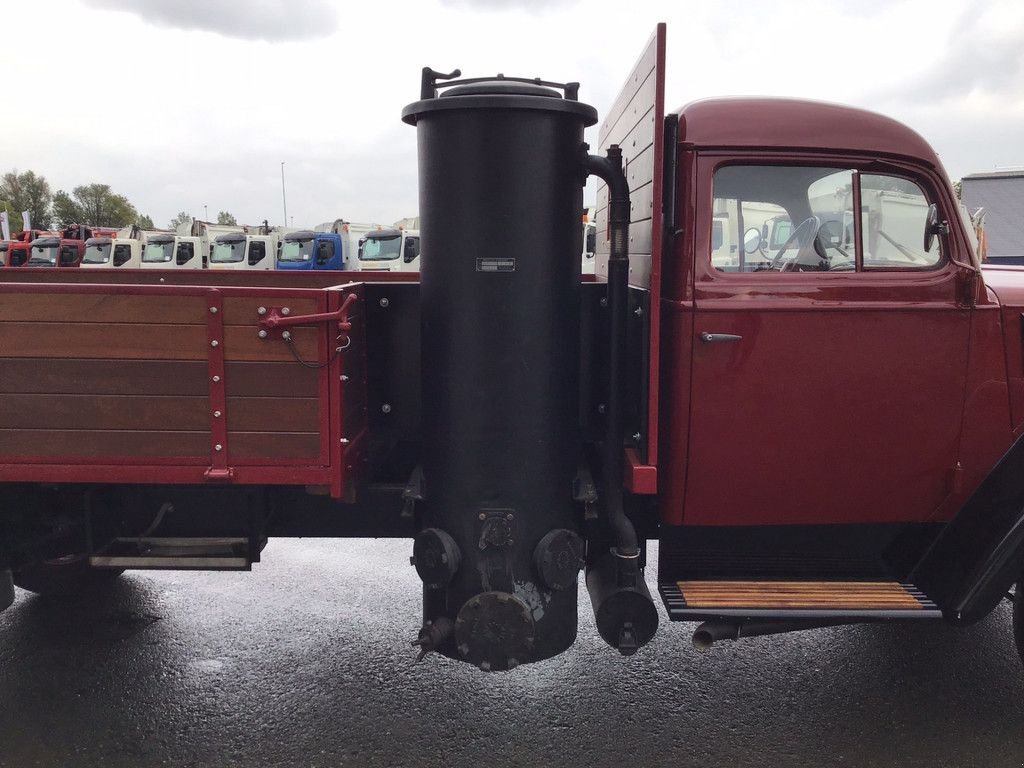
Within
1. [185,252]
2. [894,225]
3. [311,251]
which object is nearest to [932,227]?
[894,225]

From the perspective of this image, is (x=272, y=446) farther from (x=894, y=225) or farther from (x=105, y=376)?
(x=894, y=225)

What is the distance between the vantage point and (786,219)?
317cm

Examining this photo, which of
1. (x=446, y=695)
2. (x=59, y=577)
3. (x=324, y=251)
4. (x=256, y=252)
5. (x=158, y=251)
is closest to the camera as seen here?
(x=446, y=695)

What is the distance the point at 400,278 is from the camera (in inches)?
174

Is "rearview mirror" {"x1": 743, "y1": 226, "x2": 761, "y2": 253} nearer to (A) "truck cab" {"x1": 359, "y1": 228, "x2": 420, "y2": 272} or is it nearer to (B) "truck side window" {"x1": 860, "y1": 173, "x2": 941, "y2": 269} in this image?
(B) "truck side window" {"x1": 860, "y1": 173, "x2": 941, "y2": 269}

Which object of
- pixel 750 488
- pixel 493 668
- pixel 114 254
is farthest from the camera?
pixel 114 254

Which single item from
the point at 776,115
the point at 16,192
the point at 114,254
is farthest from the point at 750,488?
the point at 16,192

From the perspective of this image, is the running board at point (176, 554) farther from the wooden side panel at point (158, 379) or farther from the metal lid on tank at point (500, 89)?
the metal lid on tank at point (500, 89)

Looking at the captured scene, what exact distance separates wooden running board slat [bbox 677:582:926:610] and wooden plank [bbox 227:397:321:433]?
1.51 metres

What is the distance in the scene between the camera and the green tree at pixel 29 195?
72.0 metres

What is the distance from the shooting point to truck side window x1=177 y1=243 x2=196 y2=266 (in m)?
25.8

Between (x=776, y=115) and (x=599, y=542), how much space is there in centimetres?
176

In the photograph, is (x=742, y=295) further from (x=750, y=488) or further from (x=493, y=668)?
(x=493, y=668)

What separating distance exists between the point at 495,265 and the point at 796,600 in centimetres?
165
